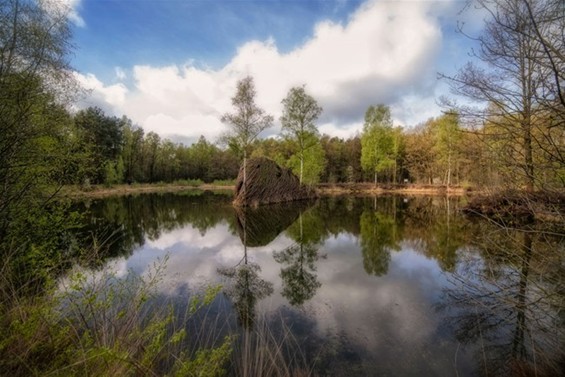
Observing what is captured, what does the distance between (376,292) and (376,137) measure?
38424 mm

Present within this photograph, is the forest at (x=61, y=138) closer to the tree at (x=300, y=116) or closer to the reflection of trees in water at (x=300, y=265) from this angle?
the reflection of trees in water at (x=300, y=265)

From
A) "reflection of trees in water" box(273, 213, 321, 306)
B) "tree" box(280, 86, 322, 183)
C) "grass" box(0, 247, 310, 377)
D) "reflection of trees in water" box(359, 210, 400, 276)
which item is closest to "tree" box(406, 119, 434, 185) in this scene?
"tree" box(280, 86, 322, 183)

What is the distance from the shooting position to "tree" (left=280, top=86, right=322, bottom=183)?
32781 mm

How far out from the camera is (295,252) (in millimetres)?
10516

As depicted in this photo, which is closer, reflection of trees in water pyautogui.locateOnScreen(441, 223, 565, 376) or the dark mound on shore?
the dark mound on shore

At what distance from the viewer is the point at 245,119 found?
80.8 ft

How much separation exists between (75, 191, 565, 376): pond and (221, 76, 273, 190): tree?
38.8ft

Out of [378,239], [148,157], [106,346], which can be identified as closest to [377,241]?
[378,239]

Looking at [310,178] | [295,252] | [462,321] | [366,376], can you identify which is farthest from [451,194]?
[366,376]

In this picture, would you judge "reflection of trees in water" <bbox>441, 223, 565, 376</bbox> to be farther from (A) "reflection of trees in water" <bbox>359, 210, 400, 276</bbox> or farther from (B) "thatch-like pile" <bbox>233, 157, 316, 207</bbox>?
(B) "thatch-like pile" <bbox>233, 157, 316, 207</bbox>

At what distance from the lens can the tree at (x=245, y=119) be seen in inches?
958

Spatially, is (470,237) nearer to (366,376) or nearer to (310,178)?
(366,376)

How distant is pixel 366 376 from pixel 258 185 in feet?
71.3

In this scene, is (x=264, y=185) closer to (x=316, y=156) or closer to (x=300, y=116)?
(x=300, y=116)
